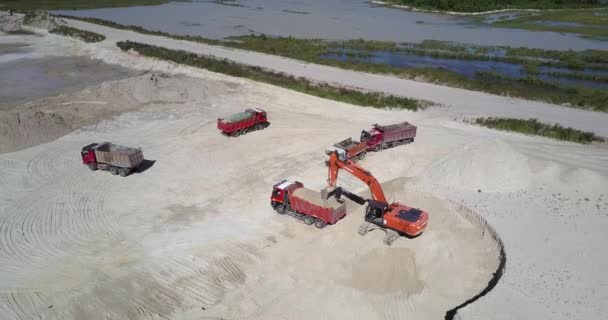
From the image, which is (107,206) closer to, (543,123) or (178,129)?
(178,129)

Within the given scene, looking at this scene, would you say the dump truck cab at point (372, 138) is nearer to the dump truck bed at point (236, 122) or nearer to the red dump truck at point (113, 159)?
the dump truck bed at point (236, 122)

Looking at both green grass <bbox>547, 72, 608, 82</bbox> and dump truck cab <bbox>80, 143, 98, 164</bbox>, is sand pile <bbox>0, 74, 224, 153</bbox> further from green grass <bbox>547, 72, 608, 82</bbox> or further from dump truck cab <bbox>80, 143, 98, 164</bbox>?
green grass <bbox>547, 72, 608, 82</bbox>

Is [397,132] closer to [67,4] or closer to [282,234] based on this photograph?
[282,234]

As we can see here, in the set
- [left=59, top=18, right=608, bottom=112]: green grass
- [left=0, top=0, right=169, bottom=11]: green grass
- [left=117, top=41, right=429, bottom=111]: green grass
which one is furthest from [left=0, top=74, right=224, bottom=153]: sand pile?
[left=0, top=0, right=169, bottom=11]: green grass

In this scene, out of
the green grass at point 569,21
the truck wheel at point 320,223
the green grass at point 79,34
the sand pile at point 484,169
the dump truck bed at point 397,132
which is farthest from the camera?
the green grass at point 569,21

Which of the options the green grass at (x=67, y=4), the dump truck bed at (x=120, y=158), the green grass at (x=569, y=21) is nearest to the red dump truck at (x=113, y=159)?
the dump truck bed at (x=120, y=158)

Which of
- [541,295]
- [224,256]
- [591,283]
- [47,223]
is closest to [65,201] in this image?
[47,223]

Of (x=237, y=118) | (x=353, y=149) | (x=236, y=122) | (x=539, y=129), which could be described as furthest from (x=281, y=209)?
(x=539, y=129)

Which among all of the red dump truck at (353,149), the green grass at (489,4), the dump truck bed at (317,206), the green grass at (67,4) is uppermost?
the green grass at (489,4)
